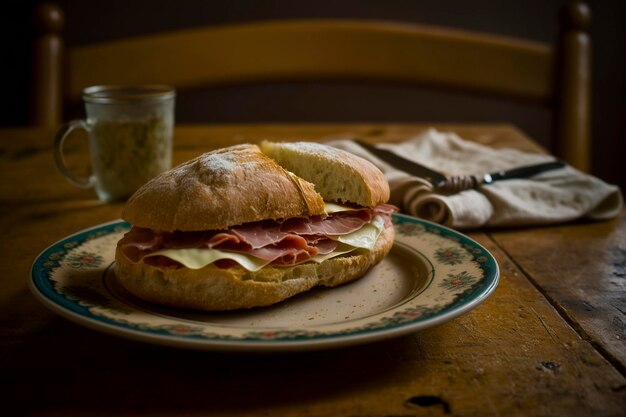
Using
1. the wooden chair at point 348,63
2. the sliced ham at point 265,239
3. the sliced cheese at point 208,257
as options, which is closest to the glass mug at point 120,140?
the sliced ham at point 265,239

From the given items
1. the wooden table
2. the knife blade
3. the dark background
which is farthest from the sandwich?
the dark background

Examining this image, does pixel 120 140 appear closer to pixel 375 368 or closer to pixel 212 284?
pixel 212 284

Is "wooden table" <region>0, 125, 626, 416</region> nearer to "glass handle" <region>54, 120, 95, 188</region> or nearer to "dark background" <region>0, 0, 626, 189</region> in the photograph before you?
"glass handle" <region>54, 120, 95, 188</region>

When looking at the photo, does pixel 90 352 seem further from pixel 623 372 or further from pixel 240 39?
pixel 240 39

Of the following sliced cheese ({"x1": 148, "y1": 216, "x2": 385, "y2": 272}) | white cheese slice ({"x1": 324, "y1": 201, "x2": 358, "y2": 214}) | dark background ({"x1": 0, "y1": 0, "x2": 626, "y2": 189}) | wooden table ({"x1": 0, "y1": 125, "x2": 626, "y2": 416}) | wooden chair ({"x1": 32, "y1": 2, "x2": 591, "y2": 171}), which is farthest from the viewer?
dark background ({"x1": 0, "y1": 0, "x2": 626, "y2": 189})

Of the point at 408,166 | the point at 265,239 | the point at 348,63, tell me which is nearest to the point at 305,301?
the point at 265,239

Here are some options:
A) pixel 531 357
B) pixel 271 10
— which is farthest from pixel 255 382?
pixel 271 10
